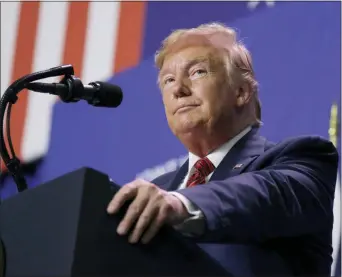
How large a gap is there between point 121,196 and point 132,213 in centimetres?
2

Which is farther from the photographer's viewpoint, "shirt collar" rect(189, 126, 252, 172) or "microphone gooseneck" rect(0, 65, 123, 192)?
"shirt collar" rect(189, 126, 252, 172)

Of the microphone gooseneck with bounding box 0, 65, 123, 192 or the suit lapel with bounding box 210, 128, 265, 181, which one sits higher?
the microphone gooseneck with bounding box 0, 65, 123, 192

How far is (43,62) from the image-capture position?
301cm

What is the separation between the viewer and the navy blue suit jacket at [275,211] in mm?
821

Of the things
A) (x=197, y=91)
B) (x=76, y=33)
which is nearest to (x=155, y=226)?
(x=197, y=91)

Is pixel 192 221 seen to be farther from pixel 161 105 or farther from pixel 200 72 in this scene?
pixel 161 105

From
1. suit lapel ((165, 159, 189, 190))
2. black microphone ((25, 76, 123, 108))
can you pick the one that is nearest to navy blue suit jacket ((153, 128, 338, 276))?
suit lapel ((165, 159, 189, 190))

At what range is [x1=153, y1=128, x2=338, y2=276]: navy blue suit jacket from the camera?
82cm

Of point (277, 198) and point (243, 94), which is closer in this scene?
point (277, 198)

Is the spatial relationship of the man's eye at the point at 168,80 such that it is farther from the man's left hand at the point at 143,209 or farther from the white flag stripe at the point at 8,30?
the white flag stripe at the point at 8,30

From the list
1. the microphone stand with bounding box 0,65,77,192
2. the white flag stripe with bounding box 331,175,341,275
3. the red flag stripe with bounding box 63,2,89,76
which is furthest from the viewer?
the red flag stripe with bounding box 63,2,89,76

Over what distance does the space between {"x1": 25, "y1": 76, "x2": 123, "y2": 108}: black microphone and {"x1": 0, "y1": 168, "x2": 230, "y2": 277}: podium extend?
21 centimetres

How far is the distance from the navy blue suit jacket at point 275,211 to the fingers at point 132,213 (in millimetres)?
72

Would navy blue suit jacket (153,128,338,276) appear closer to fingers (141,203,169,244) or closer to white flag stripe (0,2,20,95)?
fingers (141,203,169,244)
